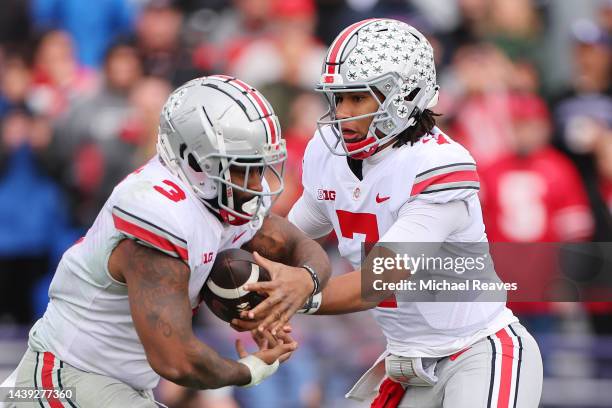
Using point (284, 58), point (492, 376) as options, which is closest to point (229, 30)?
point (284, 58)

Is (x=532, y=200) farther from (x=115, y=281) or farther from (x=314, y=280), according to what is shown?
(x=115, y=281)

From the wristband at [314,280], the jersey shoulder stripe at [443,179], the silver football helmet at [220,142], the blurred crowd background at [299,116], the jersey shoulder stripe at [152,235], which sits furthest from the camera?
the blurred crowd background at [299,116]

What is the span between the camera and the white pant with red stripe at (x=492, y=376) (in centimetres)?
470

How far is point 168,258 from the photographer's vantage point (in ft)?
13.6

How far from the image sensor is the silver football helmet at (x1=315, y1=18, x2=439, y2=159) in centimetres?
476

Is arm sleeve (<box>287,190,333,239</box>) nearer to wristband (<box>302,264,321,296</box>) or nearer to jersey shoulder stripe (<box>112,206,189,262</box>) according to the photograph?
wristband (<box>302,264,321,296</box>)

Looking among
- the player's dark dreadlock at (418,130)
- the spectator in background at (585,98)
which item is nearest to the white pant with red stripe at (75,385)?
the player's dark dreadlock at (418,130)

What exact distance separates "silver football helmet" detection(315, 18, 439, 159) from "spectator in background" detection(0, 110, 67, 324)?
12.6ft

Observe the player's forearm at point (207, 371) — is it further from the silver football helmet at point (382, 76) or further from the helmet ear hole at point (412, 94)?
the helmet ear hole at point (412, 94)

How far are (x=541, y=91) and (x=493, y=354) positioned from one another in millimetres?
4228

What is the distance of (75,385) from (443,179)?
5.03 ft

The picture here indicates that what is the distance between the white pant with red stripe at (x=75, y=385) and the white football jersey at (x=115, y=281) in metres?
0.03

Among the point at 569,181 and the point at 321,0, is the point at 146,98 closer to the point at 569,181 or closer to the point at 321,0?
the point at 321,0

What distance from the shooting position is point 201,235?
4.28 m
